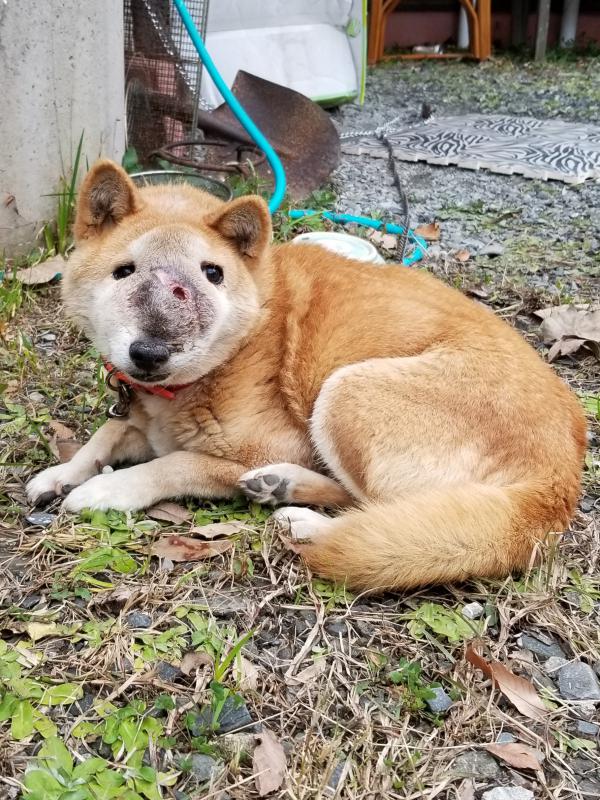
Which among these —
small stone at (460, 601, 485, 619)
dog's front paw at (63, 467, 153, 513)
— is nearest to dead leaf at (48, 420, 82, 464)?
dog's front paw at (63, 467, 153, 513)

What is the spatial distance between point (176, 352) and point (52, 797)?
1.30 metres

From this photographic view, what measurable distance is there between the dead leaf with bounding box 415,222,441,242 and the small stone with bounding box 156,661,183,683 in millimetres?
4061

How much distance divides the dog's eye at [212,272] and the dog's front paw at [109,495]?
2.53 ft

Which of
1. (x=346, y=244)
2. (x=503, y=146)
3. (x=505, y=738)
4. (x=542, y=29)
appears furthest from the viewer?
(x=542, y=29)

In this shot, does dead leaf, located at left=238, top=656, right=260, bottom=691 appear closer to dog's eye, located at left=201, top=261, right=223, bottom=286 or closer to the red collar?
the red collar

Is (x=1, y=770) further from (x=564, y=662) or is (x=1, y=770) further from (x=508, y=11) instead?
(x=508, y=11)

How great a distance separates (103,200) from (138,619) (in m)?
1.42

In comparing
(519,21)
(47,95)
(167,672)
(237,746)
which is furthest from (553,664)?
(519,21)

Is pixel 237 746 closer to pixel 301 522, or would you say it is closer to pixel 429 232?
pixel 301 522

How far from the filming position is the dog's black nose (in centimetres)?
233

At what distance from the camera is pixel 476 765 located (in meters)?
1.82

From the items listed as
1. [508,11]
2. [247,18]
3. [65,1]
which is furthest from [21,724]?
[508,11]

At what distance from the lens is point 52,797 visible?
159 cm

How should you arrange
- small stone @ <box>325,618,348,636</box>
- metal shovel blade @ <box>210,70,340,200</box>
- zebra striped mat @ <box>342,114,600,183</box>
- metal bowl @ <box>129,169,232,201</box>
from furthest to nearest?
zebra striped mat @ <box>342,114,600,183</box> → metal shovel blade @ <box>210,70,340,200</box> → metal bowl @ <box>129,169,232,201</box> → small stone @ <box>325,618,348,636</box>
